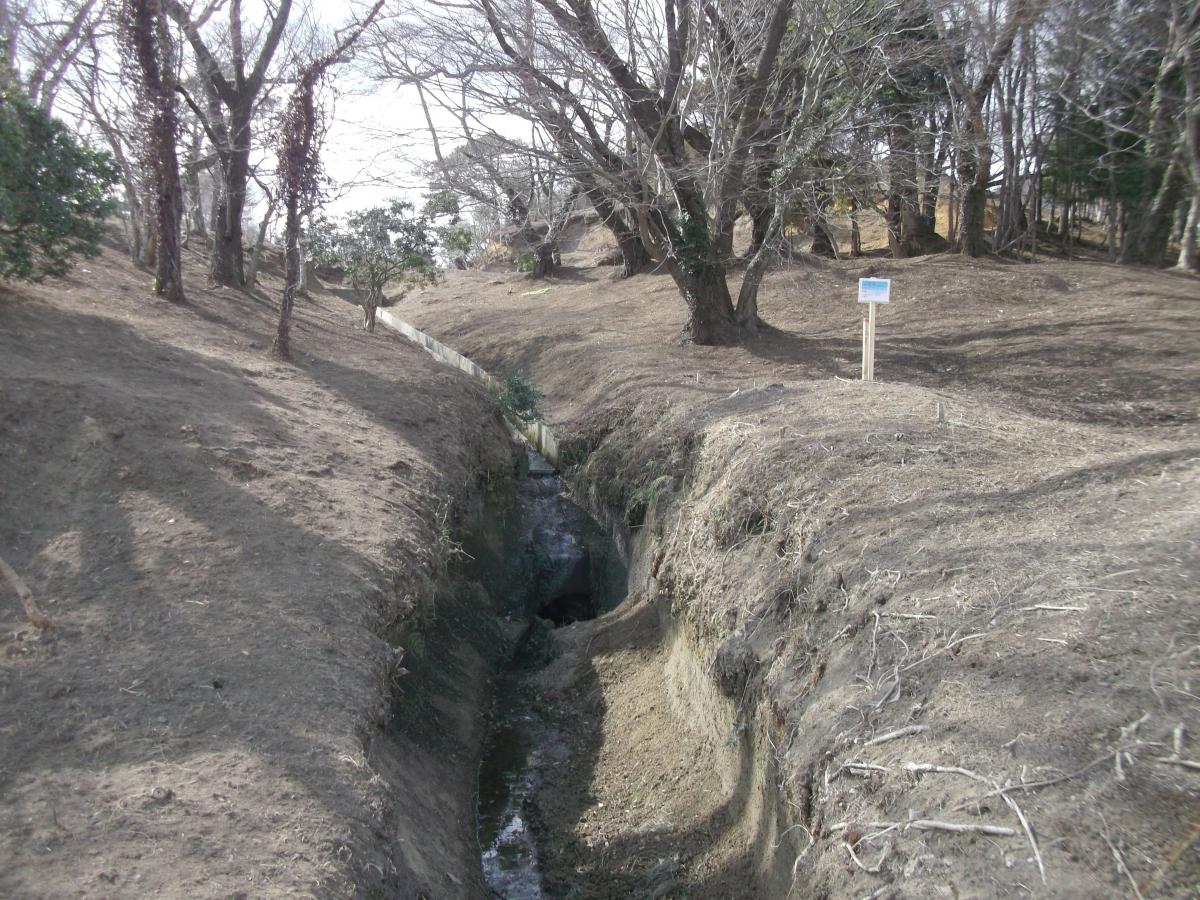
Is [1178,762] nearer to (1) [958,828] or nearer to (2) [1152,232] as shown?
(1) [958,828]

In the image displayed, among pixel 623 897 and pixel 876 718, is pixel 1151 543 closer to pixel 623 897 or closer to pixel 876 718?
pixel 876 718

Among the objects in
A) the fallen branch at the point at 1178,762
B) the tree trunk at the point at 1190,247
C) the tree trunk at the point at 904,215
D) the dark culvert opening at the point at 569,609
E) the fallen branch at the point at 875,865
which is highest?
the tree trunk at the point at 904,215

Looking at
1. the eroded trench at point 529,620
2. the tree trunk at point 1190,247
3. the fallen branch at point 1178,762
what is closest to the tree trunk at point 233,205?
the eroded trench at point 529,620

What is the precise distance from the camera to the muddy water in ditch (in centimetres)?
748

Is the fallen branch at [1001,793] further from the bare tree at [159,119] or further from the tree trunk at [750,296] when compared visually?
the bare tree at [159,119]

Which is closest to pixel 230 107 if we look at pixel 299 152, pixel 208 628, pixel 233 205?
pixel 233 205

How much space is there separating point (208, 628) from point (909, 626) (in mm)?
4641

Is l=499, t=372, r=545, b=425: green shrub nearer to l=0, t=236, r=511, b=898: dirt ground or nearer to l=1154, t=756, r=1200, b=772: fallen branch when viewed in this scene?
l=0, t=236, r=511, b=898: dirt ground

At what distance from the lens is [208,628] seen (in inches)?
244

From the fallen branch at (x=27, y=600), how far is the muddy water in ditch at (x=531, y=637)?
Result: 3732 mm

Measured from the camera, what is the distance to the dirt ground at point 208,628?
15.2 ft

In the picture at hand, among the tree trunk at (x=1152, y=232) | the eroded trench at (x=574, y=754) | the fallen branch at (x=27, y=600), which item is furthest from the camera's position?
the tree trunk at (x=1152, y=232)

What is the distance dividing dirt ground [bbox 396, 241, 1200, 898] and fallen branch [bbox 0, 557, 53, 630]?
166 inches

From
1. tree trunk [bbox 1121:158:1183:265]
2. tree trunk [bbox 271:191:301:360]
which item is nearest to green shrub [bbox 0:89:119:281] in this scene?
tree trunk [bbox 271:191:301:360]
